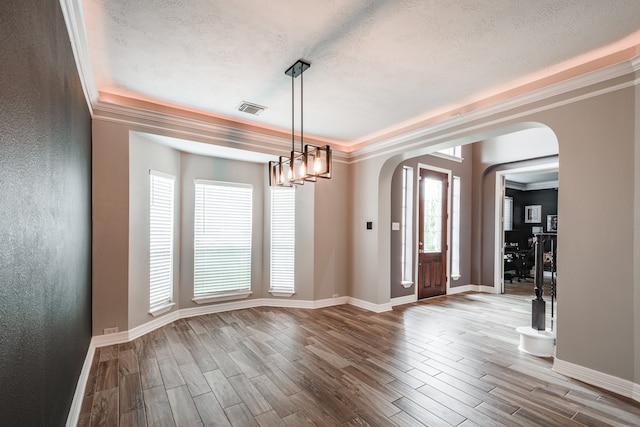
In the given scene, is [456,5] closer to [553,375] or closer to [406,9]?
[406,9]

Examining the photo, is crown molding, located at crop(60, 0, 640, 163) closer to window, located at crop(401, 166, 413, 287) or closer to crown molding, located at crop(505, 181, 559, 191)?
window, located at crop(401, 166, 413, 287)

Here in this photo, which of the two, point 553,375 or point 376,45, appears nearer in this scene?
point 376,45

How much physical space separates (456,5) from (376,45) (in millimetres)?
657

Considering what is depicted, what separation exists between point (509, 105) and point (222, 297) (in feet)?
15.6

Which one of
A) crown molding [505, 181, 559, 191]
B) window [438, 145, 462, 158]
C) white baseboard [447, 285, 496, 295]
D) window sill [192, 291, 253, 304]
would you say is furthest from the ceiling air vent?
crown molding [505, 181, 559, 191]

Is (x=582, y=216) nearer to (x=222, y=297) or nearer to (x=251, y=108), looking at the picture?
(x=251, y=108)

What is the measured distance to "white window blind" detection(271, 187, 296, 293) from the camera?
205 inches

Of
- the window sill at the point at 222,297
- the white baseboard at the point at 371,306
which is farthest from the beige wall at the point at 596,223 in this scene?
the window sill at the point at 222,297

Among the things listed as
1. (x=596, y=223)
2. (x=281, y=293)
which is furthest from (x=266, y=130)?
(x=596, y=223)

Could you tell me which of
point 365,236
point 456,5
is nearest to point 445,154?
point 365,236

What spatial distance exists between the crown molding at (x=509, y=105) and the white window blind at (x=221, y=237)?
240cm

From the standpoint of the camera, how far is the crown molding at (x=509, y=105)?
2578 millimetres

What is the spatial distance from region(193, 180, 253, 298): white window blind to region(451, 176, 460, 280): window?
4330mm

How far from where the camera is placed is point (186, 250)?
15.1 ft
